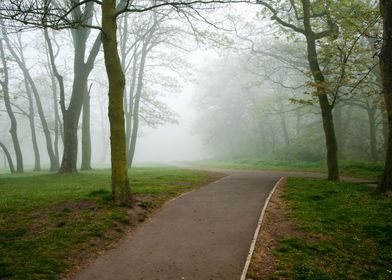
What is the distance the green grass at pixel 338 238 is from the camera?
593cm

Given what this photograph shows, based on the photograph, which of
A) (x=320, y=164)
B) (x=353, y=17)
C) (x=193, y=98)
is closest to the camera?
(x=353, y=17)

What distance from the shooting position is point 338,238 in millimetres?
7453

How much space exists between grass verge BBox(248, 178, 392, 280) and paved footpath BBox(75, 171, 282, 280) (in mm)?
517

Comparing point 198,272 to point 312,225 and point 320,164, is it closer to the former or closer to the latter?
point 312,225

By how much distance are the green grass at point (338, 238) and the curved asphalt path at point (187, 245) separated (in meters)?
0.99

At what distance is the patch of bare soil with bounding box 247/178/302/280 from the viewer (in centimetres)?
585

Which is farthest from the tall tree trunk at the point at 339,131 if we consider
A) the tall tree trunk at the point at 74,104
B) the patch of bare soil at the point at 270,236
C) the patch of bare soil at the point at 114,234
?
the patch of bare soil at the point at 114,234

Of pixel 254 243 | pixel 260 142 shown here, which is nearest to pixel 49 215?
pixel 254 243

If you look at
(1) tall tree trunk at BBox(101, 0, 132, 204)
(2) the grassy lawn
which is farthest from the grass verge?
(1) tall tree trunk at BBox(101, 0, 132, 204)

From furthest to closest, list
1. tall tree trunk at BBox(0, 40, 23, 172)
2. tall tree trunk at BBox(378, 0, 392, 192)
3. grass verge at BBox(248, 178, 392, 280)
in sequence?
tall tree trunk at BBox(0, 40, 23, 172), tall tree trunk at BBox(378, 0, 392, 192), grass verge at BBox(248, 178, 392, 280)

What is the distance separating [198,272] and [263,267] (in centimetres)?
126

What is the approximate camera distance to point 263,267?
6.02 metres

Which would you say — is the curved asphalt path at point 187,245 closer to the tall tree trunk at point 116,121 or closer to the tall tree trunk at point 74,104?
the tall tree trunk at point 116,121

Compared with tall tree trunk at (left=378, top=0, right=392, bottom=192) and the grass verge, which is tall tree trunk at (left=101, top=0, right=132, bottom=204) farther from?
tall tree trunk at (left=378, top=0, right=392, bottom=192)
